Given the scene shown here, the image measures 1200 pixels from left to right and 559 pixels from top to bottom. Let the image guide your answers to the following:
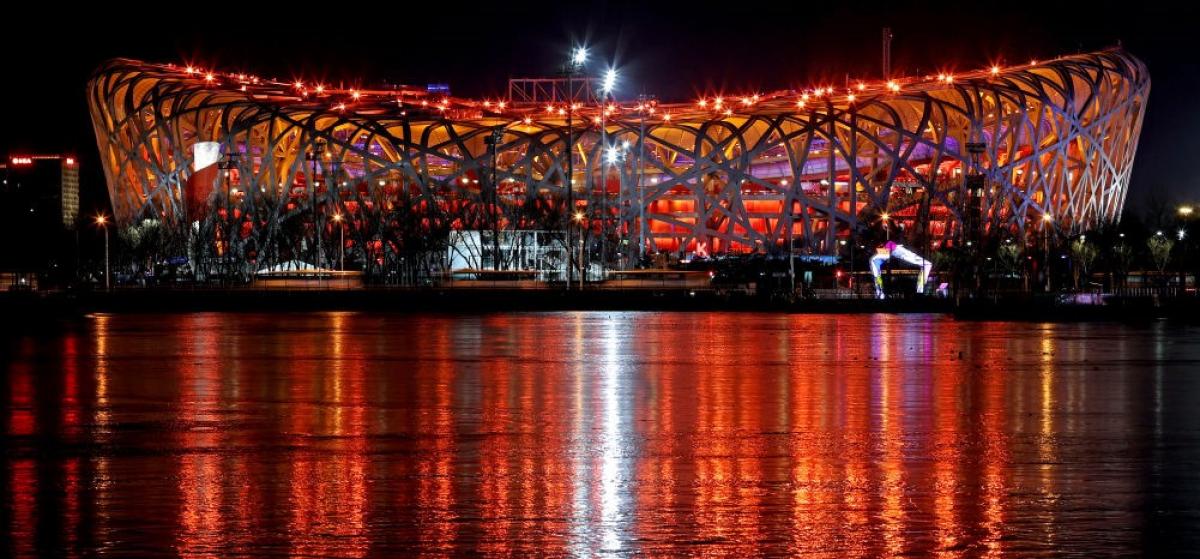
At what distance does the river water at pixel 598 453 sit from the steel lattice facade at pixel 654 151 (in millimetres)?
70698

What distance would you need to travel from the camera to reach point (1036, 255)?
82.8 metres

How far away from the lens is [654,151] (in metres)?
112

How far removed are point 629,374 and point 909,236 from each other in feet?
250

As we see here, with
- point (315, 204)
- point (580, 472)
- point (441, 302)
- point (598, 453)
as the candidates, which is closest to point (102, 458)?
point (580, 472)

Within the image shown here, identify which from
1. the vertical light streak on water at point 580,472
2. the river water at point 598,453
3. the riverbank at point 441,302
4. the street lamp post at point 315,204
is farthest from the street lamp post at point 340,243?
the vertical light streak on water at point 580,472

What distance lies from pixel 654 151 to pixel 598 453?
97.3 m

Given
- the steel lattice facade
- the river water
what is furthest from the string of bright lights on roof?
the river water

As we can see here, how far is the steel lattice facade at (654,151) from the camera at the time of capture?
102m

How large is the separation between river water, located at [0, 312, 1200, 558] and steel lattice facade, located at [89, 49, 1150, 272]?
70.7 metres

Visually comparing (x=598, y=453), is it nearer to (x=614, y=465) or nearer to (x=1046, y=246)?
(x=614, y=465)

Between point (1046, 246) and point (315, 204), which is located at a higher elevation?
point (315, 204)

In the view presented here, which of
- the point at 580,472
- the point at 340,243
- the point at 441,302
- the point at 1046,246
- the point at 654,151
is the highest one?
the point at 654,151

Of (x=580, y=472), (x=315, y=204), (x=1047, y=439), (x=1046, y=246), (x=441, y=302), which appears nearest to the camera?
(x=580, y=472)

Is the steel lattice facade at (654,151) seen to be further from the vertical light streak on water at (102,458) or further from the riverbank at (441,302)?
the vertical light streak on water at (102,458)
